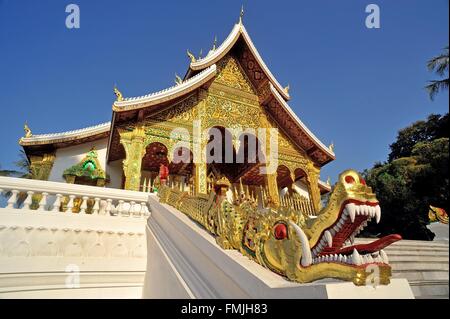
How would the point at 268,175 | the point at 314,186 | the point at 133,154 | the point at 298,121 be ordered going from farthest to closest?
the point at 314,186
the point at 298,121
the point at 268,175
the point at 133,154

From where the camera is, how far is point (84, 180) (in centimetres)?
871

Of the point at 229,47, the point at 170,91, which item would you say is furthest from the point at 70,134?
the point at 229,47

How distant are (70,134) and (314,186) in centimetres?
927

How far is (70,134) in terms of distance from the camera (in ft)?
28.9

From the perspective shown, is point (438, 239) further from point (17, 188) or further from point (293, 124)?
point (17, 188)

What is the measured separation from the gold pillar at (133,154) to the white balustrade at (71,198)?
79.6 inches

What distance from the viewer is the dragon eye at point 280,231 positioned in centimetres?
186

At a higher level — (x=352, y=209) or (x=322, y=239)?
(x=352, y=209)

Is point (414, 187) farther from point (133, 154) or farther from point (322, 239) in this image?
point (322, 239)

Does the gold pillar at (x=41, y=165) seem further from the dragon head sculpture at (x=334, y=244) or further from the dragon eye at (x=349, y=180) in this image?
the dragon eye at (x=349, y=180)

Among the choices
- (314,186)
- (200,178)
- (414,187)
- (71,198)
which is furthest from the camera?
(414,187)

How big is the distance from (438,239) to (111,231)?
6.95 meters

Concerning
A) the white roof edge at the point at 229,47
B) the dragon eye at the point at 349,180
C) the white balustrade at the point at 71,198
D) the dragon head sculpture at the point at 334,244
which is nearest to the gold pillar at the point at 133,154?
the white balustrade at the point at 71,198
